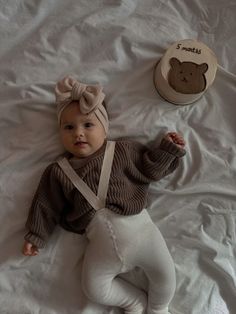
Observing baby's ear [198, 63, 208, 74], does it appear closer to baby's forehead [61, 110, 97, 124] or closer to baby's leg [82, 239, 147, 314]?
baby's forehead [61, 110, 97, 124]

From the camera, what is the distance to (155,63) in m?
1.13

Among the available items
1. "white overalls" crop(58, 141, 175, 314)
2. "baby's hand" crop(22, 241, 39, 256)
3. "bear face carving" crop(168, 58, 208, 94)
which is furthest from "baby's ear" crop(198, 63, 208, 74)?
"baby's hand" crop(22, 241, 39, 256)

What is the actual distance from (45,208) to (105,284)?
8.8 inches

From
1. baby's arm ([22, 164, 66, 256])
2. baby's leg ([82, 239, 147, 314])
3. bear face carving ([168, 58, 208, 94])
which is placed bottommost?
baby's leg ([82, 239, 147, 314])

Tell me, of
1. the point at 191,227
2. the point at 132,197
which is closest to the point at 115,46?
the point at 132,197

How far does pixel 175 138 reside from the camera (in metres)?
1.09

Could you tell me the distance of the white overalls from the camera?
3.42 feet

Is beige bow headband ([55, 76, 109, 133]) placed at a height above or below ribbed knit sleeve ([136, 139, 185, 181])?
above

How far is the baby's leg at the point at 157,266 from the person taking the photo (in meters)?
1.05

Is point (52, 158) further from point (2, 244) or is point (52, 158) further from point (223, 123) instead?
point (223, 123)

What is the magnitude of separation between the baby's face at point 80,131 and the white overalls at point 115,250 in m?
0.04

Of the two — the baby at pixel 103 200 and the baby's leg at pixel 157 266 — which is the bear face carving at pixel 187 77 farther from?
the baby's leg at pixel 157 266

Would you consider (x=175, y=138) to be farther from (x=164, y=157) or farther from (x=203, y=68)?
(x=203, y=68)

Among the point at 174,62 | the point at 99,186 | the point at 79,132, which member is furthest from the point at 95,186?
the point at 174,62
